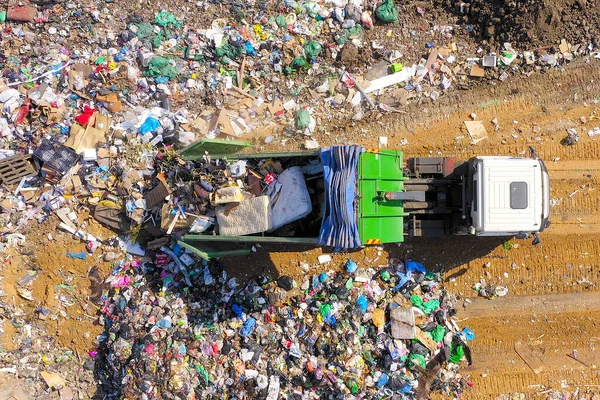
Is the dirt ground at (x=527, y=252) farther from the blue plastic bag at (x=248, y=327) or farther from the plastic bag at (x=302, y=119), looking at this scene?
the plastic bag at (x=302, y=119)

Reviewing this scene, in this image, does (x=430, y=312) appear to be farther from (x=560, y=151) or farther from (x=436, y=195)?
(x=560, y=151)

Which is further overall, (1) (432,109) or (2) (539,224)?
(1) (432,109)

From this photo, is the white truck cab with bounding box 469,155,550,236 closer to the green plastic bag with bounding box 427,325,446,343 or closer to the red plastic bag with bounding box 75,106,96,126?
the green plastic bag with bounding box 427,325,446,343

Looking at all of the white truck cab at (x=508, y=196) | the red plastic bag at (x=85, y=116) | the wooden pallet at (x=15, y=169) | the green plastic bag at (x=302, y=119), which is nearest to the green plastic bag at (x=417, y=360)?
the white truck cab at (x=508, y=196)

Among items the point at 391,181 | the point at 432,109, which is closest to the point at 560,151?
the point at 432,109

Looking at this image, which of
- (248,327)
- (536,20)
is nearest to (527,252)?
(536,20)

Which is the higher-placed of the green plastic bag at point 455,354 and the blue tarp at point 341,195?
the blue tarp at point 341,195
